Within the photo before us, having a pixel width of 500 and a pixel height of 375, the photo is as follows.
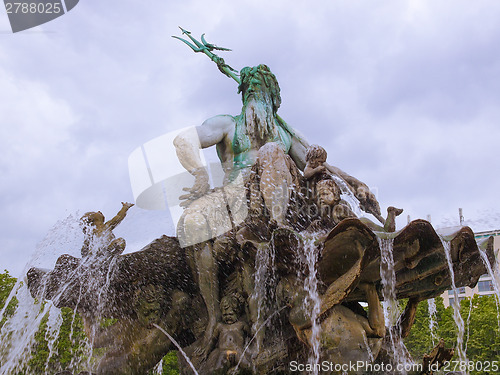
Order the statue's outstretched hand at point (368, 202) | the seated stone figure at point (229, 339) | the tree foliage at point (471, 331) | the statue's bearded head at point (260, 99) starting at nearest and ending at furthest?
the seated stone figure at point (229, 339) → the statue's outstretched hand at point (368, 202) → the statue's bearded head at point (260, 99) → the tree foliage at point (471, 331)

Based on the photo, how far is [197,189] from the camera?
6.35 meters

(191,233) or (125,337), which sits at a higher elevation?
(191,233)

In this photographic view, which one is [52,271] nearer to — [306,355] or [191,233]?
[191,233]

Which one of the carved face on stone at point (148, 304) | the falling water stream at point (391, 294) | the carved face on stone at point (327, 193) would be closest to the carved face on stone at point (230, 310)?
the carved face on stone at point (148, 304)

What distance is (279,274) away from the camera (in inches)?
212

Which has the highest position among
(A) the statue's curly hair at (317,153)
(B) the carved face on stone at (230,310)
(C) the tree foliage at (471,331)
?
(A) the statue's curly hair at (317,153)

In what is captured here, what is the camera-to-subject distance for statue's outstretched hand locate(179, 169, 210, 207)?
20.7ft

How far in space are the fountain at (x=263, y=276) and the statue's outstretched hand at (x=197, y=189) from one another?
1cm

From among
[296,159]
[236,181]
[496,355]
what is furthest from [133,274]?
[496,355]

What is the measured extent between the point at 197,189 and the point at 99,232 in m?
1.35

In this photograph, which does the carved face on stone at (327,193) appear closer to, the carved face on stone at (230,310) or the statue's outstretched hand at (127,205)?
the carved face on stone at (230,310)

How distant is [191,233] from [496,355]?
16.6 m

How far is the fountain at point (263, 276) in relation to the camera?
506 cm

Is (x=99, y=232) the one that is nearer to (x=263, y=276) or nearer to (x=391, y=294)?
(x=263, y=276)
